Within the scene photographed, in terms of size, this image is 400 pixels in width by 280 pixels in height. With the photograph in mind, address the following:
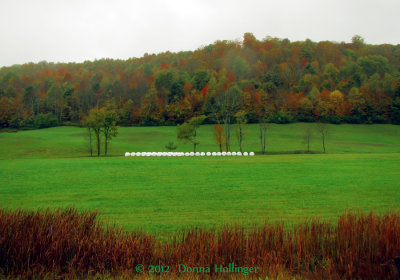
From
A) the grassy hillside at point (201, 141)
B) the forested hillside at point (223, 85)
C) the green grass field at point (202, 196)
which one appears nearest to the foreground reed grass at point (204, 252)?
the green grass field at point (202, 196)

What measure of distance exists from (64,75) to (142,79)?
127 feet

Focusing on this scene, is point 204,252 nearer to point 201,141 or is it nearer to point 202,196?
point 202,196

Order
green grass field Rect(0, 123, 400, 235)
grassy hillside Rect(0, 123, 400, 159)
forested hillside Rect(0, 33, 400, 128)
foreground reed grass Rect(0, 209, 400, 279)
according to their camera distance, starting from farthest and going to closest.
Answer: forested hillside Rect(0, 33, 400, 128), grassy hillside Rect(0, 123, 400, 159), green grass field Rect(0, 123, 400, 235), foreground reed grass Rect(0, 209, 400, 279)

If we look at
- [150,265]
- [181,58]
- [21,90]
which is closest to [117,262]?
[150,265]

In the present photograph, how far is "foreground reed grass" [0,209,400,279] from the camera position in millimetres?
6547

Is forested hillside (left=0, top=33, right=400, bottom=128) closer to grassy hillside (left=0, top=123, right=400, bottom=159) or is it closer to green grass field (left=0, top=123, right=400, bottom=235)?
grassy hillside (left=0, top=123, right=400, bottom=159)

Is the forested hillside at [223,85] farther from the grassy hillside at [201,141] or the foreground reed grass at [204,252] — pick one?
the foreground reed grass at [204,252]

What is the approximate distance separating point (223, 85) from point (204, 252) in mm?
126824

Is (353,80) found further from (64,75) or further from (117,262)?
(117,262)

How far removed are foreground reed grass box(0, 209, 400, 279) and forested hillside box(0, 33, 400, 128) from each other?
93170mm

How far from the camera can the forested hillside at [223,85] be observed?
11238cm

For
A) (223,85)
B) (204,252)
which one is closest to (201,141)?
(223,85)

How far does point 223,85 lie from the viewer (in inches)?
5153

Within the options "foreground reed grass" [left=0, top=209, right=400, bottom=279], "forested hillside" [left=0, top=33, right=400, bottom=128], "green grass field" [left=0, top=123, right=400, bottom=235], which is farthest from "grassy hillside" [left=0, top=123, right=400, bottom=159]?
"foreground reed grass" [left=0, top=209, right=400, bottom=279]
